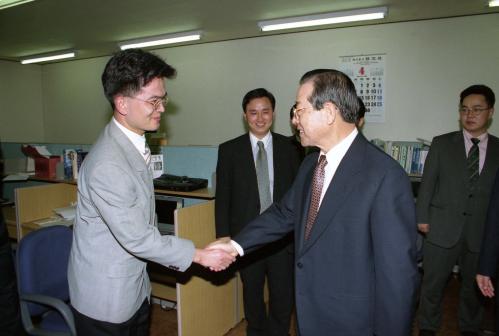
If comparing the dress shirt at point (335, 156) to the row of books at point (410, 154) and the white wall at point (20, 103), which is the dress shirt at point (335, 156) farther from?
the white wall at point (20, 103)

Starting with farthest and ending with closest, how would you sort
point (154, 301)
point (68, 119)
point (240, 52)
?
1. point (68, 119)
2. point (240, 52)
3. point (154, 301)

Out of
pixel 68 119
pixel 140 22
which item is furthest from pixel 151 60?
pixel 68 119

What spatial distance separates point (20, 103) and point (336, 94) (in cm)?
797

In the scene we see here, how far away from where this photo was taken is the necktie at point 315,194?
1537mm

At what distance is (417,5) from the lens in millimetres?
3904

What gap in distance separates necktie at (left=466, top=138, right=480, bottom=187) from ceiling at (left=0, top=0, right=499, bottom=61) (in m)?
1.93

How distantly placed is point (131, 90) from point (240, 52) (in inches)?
175

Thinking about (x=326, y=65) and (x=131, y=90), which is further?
(x=326, y=65)

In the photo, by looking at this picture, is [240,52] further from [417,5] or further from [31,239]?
[31,239]

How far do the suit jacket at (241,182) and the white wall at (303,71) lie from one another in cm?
278

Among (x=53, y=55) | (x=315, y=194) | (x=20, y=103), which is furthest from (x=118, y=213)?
(x=20, y=103)

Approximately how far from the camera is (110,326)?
1.50 metres

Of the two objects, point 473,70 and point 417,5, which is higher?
point 417,5

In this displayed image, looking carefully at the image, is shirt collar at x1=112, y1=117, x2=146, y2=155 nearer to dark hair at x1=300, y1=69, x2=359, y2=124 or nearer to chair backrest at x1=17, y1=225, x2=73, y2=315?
dark hair at x1=300, y1=69, x2=359, y2=124
